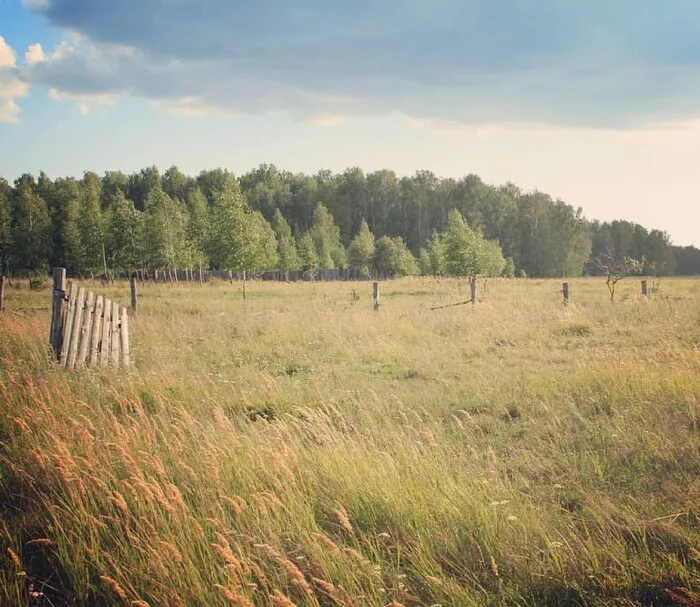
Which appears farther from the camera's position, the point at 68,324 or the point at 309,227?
the point at 309,227

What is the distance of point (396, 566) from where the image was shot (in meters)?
3.28

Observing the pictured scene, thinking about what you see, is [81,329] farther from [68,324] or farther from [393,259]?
[393,259]

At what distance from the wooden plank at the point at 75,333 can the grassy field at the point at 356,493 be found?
0.36 m

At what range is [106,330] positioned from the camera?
31.0 ft

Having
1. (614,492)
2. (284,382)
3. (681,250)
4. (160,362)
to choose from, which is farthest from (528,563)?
(681,250)

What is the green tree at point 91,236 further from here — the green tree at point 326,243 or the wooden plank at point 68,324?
the wooden plank at point 68,324

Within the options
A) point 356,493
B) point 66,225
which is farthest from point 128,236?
point 356,493

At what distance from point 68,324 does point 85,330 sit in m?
0.31

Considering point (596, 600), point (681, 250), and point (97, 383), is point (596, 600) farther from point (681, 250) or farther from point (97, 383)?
point (681, 250)

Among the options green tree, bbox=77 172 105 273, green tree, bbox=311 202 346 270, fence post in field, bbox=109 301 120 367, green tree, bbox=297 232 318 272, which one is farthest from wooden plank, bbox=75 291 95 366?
green tree, bbox=311 202 346 270

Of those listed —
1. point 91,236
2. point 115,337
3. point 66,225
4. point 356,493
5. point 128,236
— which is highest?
point 66,225

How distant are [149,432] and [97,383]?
254 centimetres

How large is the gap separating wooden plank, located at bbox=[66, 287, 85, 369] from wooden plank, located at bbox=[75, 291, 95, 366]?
0.07 m

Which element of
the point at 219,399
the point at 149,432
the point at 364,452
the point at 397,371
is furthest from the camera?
the point at 397,371
